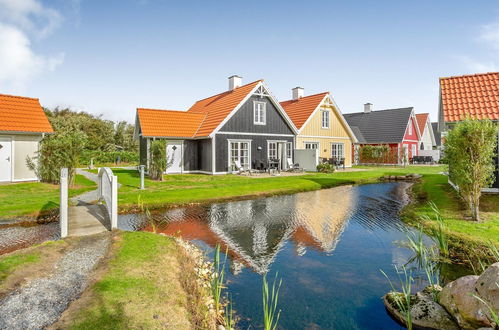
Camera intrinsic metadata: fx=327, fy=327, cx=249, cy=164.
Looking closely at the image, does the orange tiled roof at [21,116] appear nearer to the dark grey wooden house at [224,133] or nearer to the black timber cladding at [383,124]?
the dark grey wooden house at [224,133]

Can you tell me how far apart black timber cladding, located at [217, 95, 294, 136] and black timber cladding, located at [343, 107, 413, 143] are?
17098mm

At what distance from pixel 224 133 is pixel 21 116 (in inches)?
453

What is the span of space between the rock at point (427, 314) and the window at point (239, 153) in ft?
58.9

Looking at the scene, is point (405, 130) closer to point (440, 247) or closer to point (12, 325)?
point (440, 247)

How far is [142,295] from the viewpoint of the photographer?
4.67m

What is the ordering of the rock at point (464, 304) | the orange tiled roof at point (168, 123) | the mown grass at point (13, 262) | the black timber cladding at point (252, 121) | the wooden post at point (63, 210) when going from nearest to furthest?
the rock at point (464, 304), the mown grass at point (13, 262), the wooden post at point (63, 210), the orange tiled roof at point (168, 123), the black timber cladding at point (252, 121)


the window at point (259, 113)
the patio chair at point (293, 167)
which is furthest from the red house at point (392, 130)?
the window at point (259, 113)

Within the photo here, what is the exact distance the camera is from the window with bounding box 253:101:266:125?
23.5 meters

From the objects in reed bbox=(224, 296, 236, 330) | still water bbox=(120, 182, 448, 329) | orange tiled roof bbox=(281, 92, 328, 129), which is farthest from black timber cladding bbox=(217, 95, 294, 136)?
reed bbox=(224, 296, 236, 330)

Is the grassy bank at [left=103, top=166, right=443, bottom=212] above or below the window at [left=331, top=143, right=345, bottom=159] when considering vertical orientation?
below

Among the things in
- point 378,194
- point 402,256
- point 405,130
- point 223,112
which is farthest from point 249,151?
point 405,130

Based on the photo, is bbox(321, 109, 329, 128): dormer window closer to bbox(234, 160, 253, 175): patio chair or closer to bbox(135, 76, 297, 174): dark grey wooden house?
bbox(135, 76, 297, 174): dark grey wooden house

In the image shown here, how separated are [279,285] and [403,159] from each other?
33.0 meters

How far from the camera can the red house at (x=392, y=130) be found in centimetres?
3622
